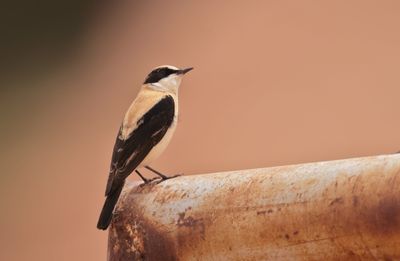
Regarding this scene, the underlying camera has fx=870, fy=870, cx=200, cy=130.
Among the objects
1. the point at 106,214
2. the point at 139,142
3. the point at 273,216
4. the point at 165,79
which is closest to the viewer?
the point at 273,216

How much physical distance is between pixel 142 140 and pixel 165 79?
19.2 inches

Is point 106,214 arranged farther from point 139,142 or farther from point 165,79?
point 165,79

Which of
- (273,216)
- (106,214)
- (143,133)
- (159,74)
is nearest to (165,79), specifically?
(159,74)

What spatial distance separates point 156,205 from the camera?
1.45 m

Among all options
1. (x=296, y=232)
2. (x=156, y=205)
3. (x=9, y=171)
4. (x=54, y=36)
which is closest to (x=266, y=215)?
(x=296, y=232)

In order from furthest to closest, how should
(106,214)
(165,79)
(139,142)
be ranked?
(165,79) < (139,142) < (106,214)

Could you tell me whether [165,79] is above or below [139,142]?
above

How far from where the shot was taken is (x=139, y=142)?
2365 mm

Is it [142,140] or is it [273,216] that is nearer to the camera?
[273,216]

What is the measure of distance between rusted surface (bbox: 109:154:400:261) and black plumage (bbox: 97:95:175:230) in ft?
2.01

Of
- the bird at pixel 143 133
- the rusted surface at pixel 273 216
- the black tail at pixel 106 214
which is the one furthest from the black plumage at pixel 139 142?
the rusted surface at pixel 273 216

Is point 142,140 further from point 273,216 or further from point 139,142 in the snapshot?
point 273,216

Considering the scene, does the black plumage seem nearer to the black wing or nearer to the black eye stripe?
the black wing

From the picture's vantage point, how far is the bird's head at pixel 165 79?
9.16 ft
